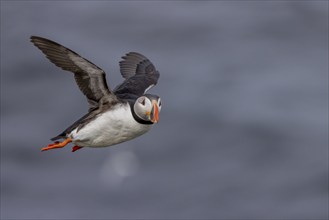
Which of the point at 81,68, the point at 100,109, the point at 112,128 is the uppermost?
the point at 81,68

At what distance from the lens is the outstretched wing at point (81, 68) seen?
51.1 feet

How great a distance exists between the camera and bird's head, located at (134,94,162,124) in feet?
51.1

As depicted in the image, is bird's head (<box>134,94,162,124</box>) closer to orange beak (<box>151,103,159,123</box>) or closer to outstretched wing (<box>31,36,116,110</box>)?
orange beak (<box>151,103,159,123</box>)

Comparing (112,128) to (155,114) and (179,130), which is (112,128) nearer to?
(155,114)

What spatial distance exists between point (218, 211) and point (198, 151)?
259 cm

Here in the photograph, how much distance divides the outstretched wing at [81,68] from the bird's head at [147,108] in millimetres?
603

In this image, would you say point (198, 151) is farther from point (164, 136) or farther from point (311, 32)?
point (311, 32)

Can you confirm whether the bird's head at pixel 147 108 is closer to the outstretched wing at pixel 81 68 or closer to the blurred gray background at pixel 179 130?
the outstretched wing at pixel 81 68

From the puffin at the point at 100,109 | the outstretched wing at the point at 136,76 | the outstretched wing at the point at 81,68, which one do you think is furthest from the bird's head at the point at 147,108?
the outstretched wing at the point at 136,76

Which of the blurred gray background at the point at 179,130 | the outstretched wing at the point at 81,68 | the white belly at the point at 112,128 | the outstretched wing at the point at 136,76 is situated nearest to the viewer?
the outstretched wing at the point at 81,68

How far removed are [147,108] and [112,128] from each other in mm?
641

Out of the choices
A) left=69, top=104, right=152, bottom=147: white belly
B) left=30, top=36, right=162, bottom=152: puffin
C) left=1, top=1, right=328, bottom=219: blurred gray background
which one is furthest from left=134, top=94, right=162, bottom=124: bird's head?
left=1, top=1, right=328, bottom=219: blurred gray background

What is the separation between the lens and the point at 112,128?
52.0ft

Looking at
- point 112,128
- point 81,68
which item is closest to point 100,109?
point 112,128
